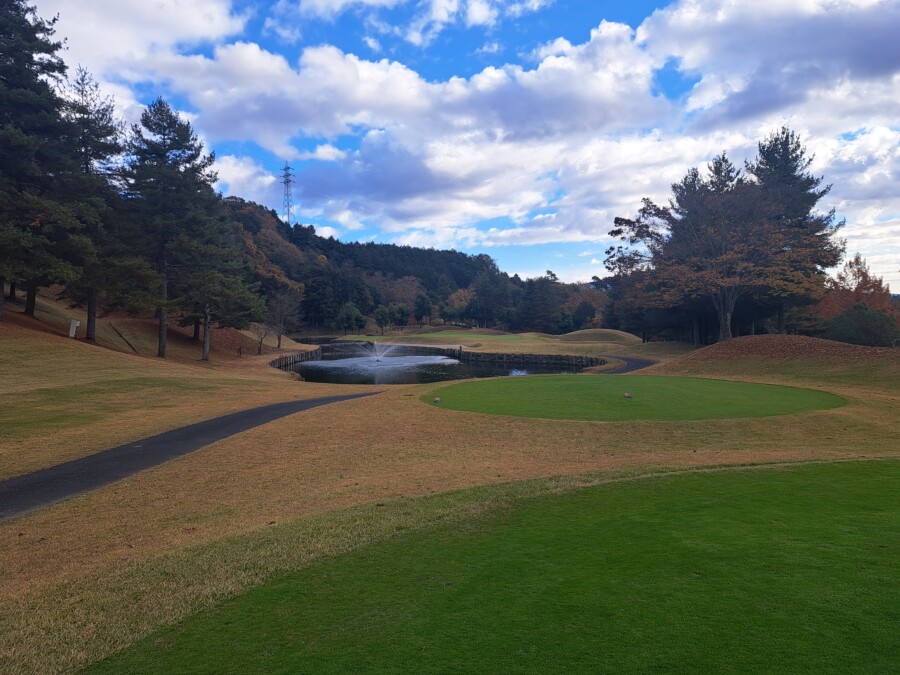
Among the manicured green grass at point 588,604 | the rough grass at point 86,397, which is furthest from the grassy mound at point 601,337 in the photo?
the manicured green grass at point 588,604

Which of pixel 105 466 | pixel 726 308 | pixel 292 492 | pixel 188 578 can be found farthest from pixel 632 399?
pixel 726 308

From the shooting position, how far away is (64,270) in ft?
91.7

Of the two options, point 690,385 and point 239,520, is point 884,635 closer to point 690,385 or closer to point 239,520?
point 239,520

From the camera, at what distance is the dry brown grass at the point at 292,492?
5051 millimetres

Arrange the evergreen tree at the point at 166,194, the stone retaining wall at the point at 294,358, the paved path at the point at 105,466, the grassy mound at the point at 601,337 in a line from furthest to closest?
the grassy mound at the point at 601,337 < the stone retaining wall at the point at 294,358 < the evergreen tree at the point at 166,194 < the paved path at the point at 105,466

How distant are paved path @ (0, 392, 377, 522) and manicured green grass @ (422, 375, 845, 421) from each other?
8065mm

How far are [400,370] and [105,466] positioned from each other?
35.1m

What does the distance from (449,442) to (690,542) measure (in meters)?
9.08

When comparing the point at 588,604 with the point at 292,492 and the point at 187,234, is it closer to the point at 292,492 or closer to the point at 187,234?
the point at 292,492

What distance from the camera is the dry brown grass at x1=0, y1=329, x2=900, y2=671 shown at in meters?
5.05

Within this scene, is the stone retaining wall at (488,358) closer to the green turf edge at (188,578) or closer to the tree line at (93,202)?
the tree line at (93,202)

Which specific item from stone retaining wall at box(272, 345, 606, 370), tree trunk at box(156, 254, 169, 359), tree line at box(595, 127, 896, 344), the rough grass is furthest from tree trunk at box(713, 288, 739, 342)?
tree trunk at box(156, 254, 169, 359)

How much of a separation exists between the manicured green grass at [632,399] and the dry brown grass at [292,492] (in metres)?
1.15

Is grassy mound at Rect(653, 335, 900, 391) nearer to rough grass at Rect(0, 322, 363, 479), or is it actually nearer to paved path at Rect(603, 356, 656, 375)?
paved path at Rect(603, 356, 656, 375)
